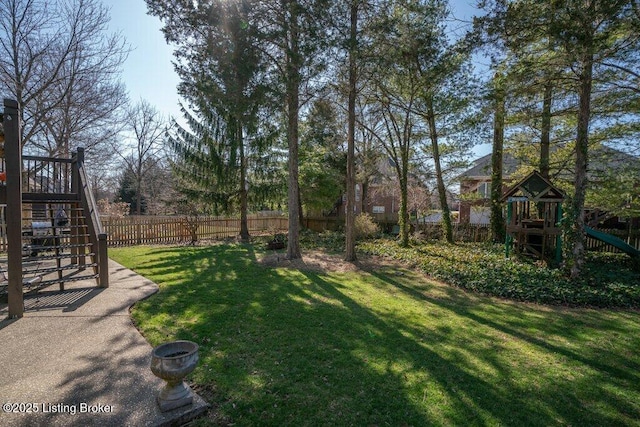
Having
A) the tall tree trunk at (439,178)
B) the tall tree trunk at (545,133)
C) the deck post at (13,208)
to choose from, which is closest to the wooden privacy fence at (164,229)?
the deck post at (13,208)

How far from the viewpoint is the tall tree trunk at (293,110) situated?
24.5ft

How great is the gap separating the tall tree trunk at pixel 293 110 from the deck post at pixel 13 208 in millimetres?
5262

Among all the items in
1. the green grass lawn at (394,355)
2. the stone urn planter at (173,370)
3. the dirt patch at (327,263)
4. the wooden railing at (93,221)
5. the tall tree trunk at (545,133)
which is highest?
the tall tree trunk at (545,133)

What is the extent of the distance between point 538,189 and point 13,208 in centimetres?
1217

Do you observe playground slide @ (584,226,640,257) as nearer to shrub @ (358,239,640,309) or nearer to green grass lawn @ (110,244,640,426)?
shrub @ (358,239,640,309)

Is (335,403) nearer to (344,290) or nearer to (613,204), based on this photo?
(344,290)

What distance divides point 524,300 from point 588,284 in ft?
5.86

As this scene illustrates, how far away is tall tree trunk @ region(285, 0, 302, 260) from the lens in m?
7.48

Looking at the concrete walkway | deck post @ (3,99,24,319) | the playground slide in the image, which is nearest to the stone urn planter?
the concrete walkway

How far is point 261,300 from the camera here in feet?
19.3

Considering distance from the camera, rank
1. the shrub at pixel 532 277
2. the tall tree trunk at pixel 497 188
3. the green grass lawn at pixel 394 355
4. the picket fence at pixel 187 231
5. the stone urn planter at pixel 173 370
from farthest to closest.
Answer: the tall tree trunk at pixel 497 188, the picket fence at pixel 187 231, the shrub at pixel 532 277, the green grass lawn at pixel 394 355, the stone urn planter at pixel 173 370

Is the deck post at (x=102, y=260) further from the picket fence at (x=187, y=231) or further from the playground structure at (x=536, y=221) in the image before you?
the playground structure at (x=536, y=221)

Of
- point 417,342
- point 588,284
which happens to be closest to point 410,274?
point 588,284

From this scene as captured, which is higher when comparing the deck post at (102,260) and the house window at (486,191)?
the house window at (486,191)
